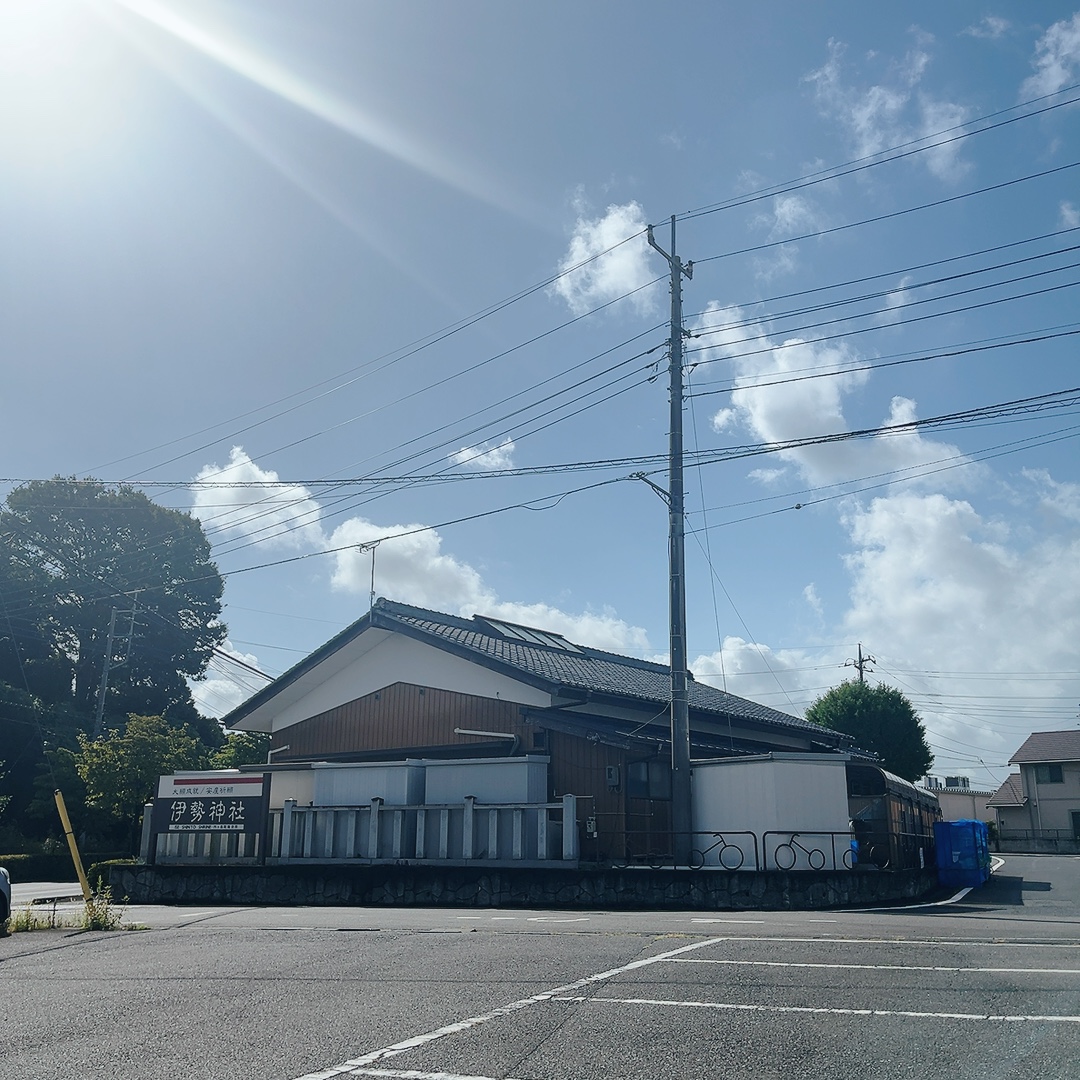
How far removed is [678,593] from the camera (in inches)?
727

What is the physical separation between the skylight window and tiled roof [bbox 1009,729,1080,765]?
36.8 metres

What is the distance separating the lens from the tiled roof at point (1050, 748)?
5369 cm

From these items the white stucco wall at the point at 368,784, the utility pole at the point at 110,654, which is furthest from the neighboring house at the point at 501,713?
the utility pole at the point at 110,654

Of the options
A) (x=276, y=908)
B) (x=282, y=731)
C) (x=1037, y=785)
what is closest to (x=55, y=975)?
(x=276, y=908)

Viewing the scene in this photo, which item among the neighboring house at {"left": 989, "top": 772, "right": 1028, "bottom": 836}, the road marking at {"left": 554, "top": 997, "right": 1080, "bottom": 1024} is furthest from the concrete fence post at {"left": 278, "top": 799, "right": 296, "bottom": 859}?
the neighboring house at {"left": 989, "top": 772, "right": 1028, "bottom": 836}

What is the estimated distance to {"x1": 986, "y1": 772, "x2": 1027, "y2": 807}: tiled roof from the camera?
186ft

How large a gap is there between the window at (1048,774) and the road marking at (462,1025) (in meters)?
52.6

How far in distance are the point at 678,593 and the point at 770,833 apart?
450 centimetres

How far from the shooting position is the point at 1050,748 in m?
55.1

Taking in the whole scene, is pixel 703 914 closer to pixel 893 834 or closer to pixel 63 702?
pixel 893 834

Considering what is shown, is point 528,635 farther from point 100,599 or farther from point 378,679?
point 100,599

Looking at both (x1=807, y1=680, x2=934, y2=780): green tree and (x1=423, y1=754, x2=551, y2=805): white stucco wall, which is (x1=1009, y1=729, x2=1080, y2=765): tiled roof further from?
(x1=423, y1=754, x2=551, y2=805): white stucco wall

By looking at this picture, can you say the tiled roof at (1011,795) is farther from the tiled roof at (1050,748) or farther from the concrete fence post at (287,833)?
the concrete fence post at (287,833)

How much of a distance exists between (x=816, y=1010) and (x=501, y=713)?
51.5ft
